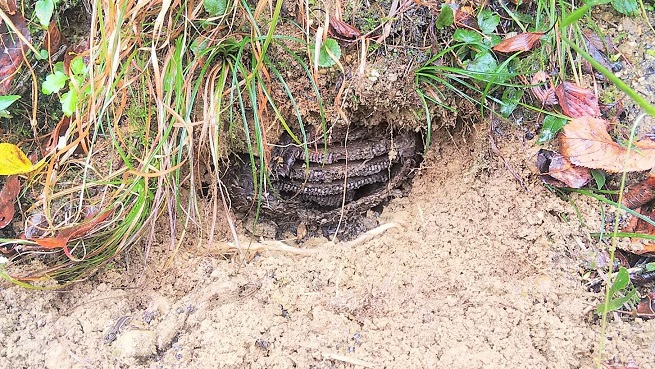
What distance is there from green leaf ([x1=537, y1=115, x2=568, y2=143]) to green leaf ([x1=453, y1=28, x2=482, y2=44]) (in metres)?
0.31

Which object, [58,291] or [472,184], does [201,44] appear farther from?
[472,184]

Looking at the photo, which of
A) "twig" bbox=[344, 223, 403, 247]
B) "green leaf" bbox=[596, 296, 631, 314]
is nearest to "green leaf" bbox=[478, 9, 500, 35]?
Answer: "twig" bbox=[344, 223, 403, 247]

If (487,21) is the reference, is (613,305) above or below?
below

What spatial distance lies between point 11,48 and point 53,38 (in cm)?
11

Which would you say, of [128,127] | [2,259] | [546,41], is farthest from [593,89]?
[2,259]

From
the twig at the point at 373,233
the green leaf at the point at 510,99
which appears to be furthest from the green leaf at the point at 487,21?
the twig at the point at 373,233

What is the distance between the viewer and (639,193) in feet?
4.50

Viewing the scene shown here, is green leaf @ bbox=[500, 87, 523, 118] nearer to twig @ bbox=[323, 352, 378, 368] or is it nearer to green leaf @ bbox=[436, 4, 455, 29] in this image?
green leaf @ bbox=[436, 4, 455, 29]

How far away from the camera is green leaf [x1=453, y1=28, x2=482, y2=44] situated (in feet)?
4.79

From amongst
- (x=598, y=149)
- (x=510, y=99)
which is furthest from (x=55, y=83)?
(x=598, y=149)

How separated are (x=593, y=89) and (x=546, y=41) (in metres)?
0.20

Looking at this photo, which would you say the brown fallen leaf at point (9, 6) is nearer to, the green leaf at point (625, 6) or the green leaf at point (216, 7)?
the green leaf at point (216, 7)

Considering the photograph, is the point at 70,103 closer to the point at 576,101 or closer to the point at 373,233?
the point at 373,233

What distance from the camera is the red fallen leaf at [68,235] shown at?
1353mm
